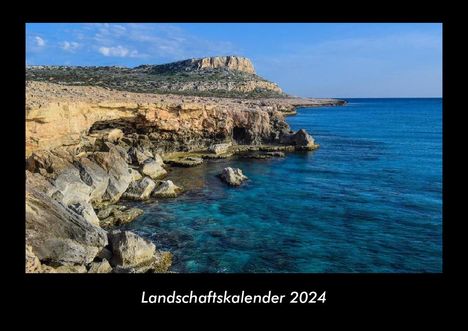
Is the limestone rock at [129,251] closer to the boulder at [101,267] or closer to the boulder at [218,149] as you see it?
the boulder at [101,267]

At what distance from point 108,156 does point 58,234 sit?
12590mm

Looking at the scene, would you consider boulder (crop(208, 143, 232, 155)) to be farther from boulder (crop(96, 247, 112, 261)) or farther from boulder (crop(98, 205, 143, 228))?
boulder (crop(96, 247, 112, 261))

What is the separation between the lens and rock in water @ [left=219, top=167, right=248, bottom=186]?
3152 cm

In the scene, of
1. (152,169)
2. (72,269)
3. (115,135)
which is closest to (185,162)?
(152,169)

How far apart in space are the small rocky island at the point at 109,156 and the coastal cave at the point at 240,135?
13cm

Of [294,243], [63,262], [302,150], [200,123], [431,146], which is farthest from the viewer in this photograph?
[431,146]

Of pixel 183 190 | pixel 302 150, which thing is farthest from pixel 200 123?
pixel 183 190

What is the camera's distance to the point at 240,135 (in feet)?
167

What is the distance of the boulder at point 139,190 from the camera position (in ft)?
87.5

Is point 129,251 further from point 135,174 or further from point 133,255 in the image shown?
point 135,174

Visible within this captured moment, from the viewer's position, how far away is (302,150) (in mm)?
49000

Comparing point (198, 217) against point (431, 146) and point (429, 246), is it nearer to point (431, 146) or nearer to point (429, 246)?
point (429, 246)
